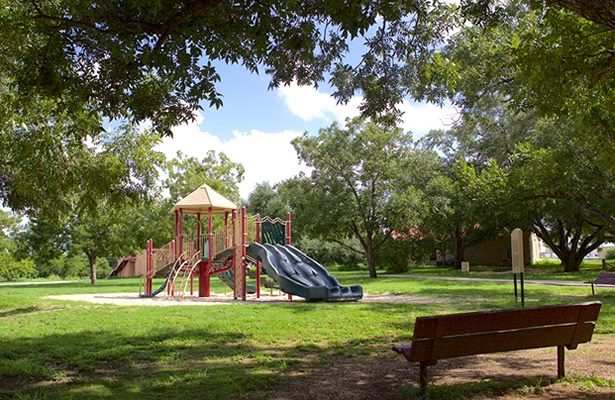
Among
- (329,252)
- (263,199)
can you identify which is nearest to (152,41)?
(329,252)

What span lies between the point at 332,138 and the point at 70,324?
885 inches

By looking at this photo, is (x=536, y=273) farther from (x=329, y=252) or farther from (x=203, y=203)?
(x=329, y=252)

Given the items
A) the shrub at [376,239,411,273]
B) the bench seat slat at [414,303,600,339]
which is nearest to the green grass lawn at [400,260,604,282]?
the shrub at [376,239,411,273]

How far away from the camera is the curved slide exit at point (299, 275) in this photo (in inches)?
677

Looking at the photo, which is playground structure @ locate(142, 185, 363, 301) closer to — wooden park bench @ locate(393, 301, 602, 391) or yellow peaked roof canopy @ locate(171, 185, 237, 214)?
yellow peaked roof canopy @ locate(171, 185, 237, 214)

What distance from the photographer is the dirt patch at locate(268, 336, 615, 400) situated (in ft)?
18.1

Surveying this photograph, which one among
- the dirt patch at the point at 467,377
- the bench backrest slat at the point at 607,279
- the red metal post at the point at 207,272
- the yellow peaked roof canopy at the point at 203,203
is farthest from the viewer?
the yellow peaked roof canopy at the point at 203,203

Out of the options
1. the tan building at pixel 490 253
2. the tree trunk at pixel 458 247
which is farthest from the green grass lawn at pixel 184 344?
the tan building at pixel 490 253

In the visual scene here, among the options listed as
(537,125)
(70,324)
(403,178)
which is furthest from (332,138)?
(70,324)

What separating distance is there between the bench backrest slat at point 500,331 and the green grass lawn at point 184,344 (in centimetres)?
55

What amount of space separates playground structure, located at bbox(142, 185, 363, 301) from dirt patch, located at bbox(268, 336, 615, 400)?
984 centimetres

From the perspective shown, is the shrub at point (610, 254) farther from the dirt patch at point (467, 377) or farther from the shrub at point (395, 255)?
the dirt patch at point (467, 377)

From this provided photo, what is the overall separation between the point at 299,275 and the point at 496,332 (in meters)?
13.3

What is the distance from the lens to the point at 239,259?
19.4 metres
